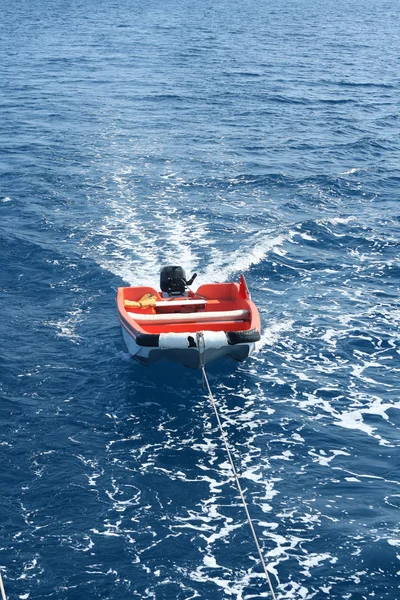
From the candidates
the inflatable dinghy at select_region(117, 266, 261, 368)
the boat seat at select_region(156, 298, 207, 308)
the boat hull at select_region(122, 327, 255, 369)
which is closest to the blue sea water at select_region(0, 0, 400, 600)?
the boat hull at select_region(122, 327, 255, 369)

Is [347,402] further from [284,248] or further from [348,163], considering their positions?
[348,163]

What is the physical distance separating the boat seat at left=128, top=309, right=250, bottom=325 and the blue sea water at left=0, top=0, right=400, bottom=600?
1425mm

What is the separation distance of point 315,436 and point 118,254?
1398 centimetres

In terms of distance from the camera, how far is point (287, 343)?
26.8m

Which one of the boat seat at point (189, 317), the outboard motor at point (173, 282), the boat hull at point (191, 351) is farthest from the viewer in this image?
the outboard motor at point (173, 282)

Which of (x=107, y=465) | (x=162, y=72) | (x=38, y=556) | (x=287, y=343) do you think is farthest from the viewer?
(x=162, y=72)

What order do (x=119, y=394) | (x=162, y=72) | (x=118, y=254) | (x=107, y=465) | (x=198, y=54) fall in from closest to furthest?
(x=107, y=465) → (x=119, y=394) → (x=118, y=254) → (x=162, y=72) → (x=198, y=54)

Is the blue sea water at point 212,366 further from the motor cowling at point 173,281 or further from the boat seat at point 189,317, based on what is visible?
the motor cowling at point 173,281

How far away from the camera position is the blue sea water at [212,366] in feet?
58.9

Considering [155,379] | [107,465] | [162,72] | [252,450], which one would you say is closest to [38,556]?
[107,465]

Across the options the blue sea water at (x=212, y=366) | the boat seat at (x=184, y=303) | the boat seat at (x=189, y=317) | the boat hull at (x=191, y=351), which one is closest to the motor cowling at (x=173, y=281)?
the boat seat at (x=184, y=303)

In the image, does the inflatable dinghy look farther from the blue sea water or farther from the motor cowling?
the blue sea water

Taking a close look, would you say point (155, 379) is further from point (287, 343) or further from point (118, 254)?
point (118, 254)

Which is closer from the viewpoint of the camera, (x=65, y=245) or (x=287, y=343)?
(x=287, y=343)
